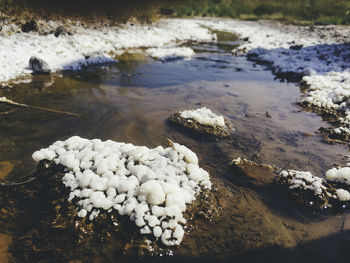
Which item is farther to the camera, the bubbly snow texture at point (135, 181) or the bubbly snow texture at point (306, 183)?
the bubbly snow texture at point (306, 183)

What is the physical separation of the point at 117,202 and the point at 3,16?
381 inches

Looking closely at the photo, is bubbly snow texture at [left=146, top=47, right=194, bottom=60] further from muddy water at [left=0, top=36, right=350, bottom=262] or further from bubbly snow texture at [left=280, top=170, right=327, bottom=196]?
bubbly snow texture at [left=280, top=170, right=327, bottom=196]

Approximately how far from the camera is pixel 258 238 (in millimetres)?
2463

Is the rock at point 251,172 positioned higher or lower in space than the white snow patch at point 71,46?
lower

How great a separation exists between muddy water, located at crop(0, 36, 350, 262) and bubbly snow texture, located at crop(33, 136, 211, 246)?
0.33 m

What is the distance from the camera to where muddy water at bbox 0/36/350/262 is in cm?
247

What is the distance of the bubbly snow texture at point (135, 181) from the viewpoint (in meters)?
2.32

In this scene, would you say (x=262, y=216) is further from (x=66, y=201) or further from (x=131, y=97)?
(x=131, y=97)

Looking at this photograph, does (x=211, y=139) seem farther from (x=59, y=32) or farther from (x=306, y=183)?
(x=59, y=32)

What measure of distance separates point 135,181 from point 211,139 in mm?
2176

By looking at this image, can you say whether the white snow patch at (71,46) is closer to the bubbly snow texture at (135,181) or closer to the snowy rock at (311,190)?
the bubbly snow texture at (135,181)

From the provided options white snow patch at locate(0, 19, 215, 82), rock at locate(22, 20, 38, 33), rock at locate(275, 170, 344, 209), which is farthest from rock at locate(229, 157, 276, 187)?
rock at locate(22, 20, 38, 33)

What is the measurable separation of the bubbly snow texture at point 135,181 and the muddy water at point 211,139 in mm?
330

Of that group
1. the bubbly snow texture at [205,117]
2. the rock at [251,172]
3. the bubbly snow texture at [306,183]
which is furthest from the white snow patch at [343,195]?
the bubbly snow texture at [205,117]
